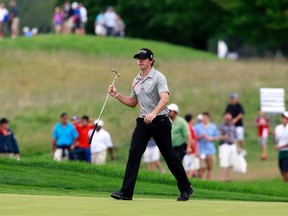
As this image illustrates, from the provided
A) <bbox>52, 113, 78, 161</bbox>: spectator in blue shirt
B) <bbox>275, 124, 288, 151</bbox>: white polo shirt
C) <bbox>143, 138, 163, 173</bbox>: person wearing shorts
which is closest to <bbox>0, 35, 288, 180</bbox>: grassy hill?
<bbox>143, 138, 163, 173</bbox>: person wearing shorts

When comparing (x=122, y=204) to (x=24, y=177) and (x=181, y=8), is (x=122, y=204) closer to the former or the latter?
(x=24, y=177)

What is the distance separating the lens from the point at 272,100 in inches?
1543

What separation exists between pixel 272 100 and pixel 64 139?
10.9m

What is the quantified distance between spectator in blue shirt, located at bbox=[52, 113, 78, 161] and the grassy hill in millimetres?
5225

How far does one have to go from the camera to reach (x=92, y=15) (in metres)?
86.9

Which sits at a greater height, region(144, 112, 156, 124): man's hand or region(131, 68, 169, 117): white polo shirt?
region(131, 68, 169, 117): white polo shirt

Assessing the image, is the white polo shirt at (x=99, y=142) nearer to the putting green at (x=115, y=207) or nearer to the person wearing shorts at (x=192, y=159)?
the person wearing shorts at (x=192, y=159)

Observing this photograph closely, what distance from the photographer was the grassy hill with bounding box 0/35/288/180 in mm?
40531

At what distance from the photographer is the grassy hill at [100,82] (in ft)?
133

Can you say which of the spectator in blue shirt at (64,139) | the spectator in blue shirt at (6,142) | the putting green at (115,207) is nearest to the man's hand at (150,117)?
the putting green at (115,207)

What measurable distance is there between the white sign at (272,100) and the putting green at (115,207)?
24.5 m

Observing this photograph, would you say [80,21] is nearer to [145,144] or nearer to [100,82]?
[100,82]

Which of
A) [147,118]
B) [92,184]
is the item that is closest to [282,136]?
[92,184]

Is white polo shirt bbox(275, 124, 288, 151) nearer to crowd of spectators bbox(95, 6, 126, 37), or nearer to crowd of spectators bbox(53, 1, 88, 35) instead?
crowd of spectators bbox(53, 1, 88, 35)
